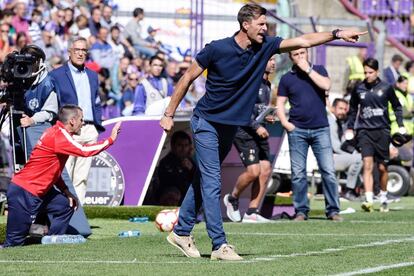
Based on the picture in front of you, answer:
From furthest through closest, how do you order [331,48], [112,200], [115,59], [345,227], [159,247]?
1. [331,48]
2. [115,59]
3. [112,200]
4. [345,227]
5. [159,247]

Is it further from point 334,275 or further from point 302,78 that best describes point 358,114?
point 334,275

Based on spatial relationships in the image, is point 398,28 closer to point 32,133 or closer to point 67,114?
point 32,133

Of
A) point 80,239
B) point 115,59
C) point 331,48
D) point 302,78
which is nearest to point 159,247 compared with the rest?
point 80,239

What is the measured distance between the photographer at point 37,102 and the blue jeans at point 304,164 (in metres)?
3.87

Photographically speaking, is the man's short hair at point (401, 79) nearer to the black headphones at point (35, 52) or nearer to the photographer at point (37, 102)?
the photographer at point (37, 102)

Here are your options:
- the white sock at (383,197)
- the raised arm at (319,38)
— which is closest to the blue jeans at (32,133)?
the raised arm at (319,38)

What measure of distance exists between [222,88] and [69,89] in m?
5.08

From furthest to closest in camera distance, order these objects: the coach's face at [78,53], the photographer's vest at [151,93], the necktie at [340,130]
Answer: the necktie at [340,130]
the photographer's vest at [151,93]
the coach's face at [78,53]

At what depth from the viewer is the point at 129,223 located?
16156 mm

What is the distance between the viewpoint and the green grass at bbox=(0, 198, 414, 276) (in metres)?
Answer: 9.91

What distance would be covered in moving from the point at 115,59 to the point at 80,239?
1191cm

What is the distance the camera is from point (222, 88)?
11055 millimetres

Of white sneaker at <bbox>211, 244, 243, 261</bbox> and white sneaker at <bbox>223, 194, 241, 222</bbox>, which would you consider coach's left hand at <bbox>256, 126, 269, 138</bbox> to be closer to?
white sneaker at <bbox>223, 194, 241, 222</bbox>

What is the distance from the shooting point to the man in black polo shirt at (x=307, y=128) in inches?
651
